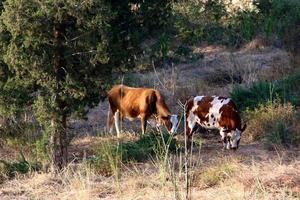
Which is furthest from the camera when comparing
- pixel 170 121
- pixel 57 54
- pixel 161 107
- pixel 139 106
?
pixel 139 106

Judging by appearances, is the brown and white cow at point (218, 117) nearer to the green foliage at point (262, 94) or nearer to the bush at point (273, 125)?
the bush at point (273, 125)

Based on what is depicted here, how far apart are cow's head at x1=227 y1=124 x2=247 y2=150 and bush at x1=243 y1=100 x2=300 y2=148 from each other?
1.81ft

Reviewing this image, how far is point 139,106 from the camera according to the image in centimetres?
1537

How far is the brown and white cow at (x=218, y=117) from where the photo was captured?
1265 cm

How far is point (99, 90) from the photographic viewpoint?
10.8 metres

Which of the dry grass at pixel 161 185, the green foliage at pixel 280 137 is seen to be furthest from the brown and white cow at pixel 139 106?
the dry grass at pixel 161 185

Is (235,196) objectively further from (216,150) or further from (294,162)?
(216,150)

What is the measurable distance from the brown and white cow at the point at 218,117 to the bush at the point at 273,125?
2.20ft

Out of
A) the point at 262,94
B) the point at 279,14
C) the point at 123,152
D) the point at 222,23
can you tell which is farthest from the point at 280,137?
the point at 222,23

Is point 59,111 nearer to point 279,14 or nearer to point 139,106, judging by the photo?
point 139,106

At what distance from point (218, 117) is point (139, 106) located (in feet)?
9.94

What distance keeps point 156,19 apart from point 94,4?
1.67 metres

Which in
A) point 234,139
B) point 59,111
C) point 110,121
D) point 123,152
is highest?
point 59,111

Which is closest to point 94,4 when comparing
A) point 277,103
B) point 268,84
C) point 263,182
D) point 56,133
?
point 56,133
